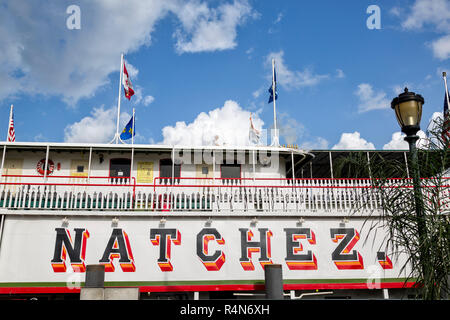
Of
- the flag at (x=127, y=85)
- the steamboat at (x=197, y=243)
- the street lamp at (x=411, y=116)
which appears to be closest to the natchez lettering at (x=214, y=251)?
the steamboat at (x=197, y=243)

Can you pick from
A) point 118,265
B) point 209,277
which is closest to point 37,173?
point 118,265

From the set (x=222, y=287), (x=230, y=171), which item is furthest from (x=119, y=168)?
(x=222, y=287)

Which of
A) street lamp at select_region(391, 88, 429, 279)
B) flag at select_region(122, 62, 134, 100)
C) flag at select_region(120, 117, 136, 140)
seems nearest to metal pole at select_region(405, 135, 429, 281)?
street lamp at select_region(391, 88, 429, 279)

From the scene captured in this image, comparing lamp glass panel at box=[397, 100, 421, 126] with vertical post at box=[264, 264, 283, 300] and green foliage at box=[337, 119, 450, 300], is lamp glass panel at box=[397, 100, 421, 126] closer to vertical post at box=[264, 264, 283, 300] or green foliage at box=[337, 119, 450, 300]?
green foliage at box=[337, 119, 450, 300]

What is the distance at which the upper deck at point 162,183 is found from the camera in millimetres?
13273

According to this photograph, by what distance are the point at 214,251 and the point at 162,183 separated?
4712 millimetres

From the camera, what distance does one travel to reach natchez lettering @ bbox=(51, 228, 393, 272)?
503 inches

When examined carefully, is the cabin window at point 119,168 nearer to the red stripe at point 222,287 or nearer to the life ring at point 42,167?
the life ring at point 42,167

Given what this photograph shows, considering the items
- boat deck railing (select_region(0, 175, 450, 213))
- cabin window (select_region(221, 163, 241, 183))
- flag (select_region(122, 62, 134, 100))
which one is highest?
flag (select_region(122, 62, 134, 100))

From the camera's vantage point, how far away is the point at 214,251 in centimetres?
1304

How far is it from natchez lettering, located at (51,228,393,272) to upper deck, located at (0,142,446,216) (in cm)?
72

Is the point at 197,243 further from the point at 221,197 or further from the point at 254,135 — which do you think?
the point at 254,135

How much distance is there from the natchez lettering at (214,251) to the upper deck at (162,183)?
28.4 inches
